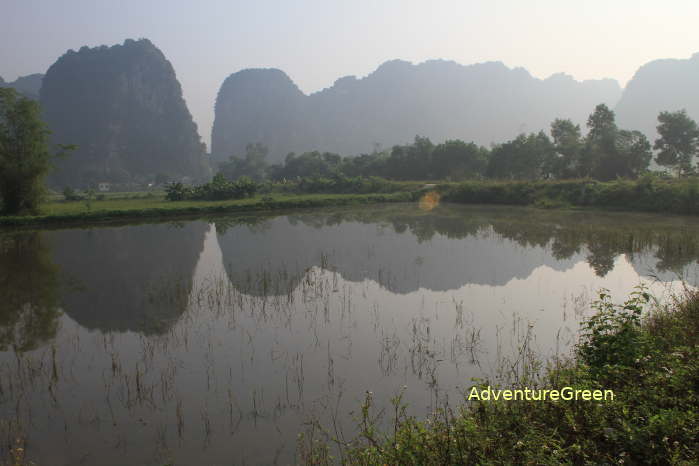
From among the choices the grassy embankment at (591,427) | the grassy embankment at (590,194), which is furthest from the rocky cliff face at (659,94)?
the grassy embankment at (591,427)

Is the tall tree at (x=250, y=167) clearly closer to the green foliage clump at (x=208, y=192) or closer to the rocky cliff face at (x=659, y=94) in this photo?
the green foliage clump at (x=208, y=192)

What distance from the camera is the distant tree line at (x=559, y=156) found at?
31781 mm

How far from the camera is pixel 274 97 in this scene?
184750 millimetres

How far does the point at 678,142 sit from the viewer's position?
3147 cm

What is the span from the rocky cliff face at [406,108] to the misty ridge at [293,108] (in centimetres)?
45

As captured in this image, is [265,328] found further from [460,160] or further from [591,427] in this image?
[460,160]

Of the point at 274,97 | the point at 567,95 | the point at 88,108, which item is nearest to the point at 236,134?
the point at 274,97

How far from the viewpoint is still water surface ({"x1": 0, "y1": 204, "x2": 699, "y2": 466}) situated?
15.9ft

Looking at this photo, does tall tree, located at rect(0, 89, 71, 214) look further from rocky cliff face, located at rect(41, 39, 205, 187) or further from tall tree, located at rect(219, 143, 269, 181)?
rocky cliff face, located at rect(41, 39, 205, 187)

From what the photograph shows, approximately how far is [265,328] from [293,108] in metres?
180

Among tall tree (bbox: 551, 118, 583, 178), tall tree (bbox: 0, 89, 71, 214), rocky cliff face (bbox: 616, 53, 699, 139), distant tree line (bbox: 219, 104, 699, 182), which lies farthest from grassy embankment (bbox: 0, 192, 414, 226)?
rocky cliff face (bbox: 616, 53, 699, 139)

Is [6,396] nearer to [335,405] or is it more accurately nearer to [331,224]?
[335,405]

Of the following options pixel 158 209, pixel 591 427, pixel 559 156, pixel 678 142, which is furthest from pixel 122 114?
pixel 591 427

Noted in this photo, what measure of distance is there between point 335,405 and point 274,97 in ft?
630
